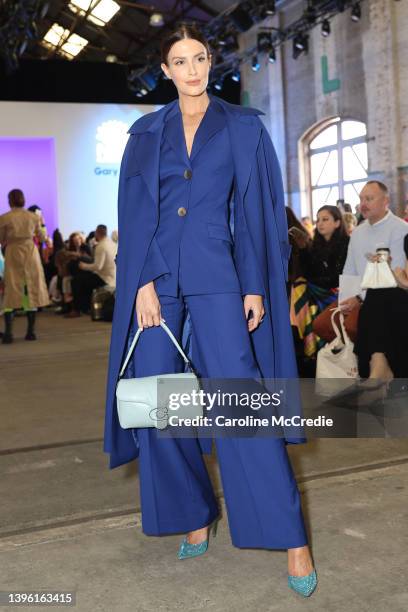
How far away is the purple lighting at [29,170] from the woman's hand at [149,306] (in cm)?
1690

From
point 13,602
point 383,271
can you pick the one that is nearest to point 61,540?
point 13,602

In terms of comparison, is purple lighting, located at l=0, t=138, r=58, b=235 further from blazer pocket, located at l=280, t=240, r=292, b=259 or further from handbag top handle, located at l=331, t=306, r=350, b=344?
blazer pocket, located at l=280, t=240, r=292, b=259

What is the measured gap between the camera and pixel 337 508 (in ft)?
8.28

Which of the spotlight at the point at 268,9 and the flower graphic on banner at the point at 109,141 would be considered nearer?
the spotlight at the point at 268,9

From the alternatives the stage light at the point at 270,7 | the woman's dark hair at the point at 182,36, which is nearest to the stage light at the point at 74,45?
the stage light at the point at 270,7

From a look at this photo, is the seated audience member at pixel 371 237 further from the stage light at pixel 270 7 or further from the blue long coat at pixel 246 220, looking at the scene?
the stage light at pixel 270 7

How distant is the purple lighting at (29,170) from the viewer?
18547mm

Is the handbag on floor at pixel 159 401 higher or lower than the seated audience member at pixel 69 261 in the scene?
lower

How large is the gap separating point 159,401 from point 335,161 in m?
14.0

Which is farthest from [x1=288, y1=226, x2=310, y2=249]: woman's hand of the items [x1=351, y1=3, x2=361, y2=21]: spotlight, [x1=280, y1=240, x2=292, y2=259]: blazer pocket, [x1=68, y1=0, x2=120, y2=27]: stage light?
[x1=68, y1=0, x2=120, y2=27]: stage light

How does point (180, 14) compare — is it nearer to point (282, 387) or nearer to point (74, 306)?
point (74, 306)

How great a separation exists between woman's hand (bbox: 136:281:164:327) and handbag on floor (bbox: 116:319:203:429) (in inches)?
5.8

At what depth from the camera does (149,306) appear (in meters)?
1.98

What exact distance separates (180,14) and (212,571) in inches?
629
